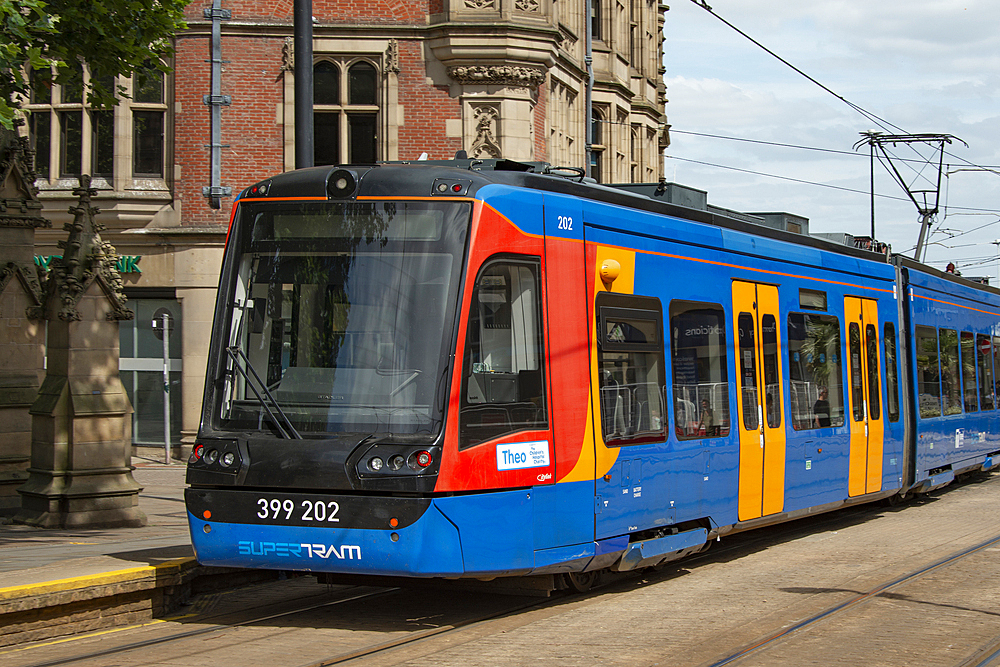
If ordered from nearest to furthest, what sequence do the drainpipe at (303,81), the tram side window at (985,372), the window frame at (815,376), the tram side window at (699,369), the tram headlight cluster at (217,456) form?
1. the tram headlight cluster at (217,456)
2. the tram side window at (699,369)
3. the drainpipe at (303,81)
4. the window frame at (815,376)
5. the tram side window at (985,372)

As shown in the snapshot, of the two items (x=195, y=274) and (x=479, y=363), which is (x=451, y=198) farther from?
(x=195, y=274)

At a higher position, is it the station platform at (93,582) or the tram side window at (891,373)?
the tram side window at (891,373)

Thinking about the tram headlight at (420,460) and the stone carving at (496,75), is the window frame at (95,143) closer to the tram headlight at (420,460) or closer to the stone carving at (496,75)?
the stone carving at (496,75)

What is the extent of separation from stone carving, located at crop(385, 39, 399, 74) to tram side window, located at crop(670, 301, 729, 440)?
43.8 ft

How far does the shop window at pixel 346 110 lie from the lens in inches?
885

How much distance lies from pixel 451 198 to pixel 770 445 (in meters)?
4.87

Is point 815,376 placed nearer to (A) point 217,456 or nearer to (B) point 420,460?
(B) point 420,460

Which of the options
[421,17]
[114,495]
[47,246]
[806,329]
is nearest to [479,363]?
[806,329]

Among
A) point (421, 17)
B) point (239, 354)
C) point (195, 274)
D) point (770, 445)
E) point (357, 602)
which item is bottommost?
point (357, 602)

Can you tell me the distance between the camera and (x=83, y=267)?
13.4 m

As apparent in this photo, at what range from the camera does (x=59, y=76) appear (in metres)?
11.2

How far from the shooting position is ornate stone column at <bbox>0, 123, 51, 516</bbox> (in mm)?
13852

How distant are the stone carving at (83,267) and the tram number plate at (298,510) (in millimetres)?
6573

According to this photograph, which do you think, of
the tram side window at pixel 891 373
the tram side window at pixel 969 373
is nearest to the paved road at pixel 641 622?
the tram side window at pixel 891 373
